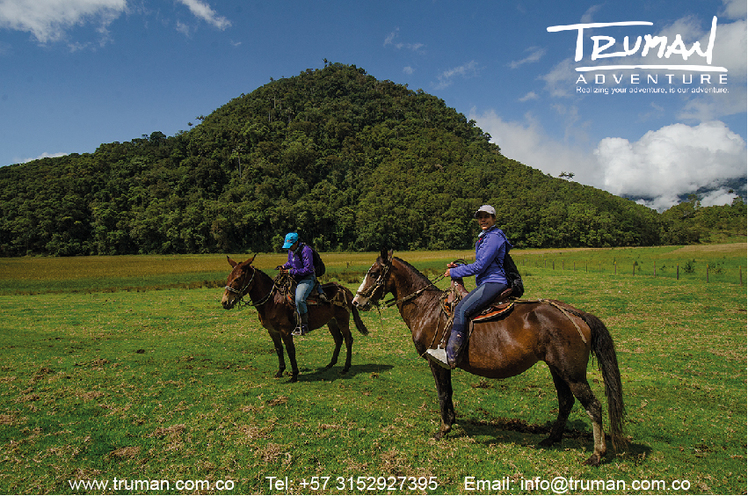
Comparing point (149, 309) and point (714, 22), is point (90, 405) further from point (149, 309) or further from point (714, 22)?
point (714, 22)

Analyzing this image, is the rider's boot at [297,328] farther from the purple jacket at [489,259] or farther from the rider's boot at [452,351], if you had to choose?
the purple jacket at [489,259]

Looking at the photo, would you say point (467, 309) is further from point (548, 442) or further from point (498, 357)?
point (548, 442)

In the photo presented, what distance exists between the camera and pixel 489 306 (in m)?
5.60

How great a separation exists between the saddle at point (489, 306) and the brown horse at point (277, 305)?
9.53 feet

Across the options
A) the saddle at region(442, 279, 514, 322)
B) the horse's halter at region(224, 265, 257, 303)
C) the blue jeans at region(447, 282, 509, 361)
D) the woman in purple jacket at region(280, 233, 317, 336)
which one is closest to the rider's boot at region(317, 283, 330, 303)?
the woman in purple jacket at region(280, 233, 317, 336)

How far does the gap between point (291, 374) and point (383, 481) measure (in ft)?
16.6

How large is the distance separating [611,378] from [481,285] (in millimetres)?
2217

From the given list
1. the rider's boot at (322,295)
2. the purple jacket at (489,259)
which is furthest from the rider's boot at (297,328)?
the purple jacket at (489,259)

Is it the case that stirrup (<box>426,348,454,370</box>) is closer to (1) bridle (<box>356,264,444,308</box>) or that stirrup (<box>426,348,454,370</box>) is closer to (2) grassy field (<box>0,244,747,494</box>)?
(1) bridle (<box>356,264,444,308</box>)

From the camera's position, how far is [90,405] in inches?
276

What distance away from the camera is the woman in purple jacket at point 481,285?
5386mm

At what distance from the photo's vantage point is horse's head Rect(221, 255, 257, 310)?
835 centimetres

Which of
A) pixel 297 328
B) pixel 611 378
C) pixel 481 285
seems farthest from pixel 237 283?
pixel 611 378

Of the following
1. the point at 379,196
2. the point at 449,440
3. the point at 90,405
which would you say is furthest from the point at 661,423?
the point at 379,196
